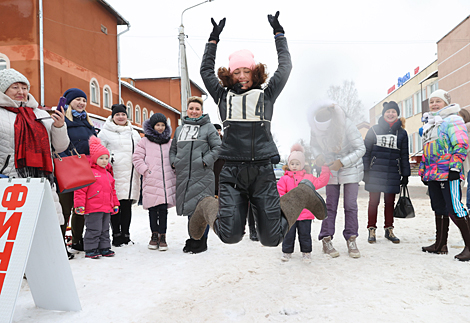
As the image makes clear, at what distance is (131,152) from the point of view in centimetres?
567

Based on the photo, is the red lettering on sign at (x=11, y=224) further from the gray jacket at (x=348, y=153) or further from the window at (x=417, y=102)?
the window at (x=417, y=102)

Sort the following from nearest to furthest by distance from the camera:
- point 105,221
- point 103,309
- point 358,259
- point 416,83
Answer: point 103,309 → point 358,259 → point 105,221 → point 416,83

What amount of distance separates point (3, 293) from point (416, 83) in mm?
40539

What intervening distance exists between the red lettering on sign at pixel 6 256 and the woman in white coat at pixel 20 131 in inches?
35.0

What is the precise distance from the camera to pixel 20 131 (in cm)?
337

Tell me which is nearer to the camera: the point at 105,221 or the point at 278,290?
the point at 278,290

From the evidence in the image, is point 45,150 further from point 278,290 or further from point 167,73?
point 167,73

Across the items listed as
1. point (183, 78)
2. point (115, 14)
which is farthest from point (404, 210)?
point (115, 14)

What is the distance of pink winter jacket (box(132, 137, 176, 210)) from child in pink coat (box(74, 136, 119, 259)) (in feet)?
1.57

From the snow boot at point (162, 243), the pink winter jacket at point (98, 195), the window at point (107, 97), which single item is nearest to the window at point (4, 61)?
the window at point (107, 97)

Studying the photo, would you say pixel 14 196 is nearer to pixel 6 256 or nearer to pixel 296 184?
pixel 6 256

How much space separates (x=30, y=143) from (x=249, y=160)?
6.94ft

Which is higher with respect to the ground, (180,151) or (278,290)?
(180,151)

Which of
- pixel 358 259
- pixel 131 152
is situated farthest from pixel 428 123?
pixel 131 152
